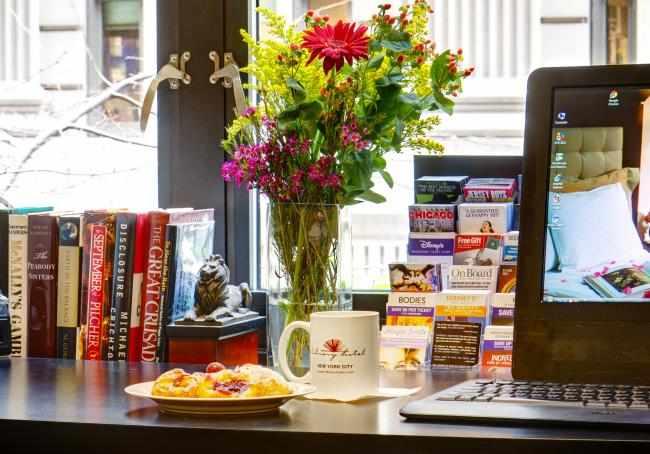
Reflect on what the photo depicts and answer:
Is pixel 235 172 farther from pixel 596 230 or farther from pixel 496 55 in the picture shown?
pixel 496 55

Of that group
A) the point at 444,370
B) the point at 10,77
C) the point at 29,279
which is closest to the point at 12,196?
the point at 10,77

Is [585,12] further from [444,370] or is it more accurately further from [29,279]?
[29,279]

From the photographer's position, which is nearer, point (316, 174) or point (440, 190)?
point (316, 174)

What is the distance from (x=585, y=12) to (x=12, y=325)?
1.24 metres

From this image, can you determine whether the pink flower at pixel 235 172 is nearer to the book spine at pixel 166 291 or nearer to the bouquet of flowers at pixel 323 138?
the bouquet of flowers at pixel 323 138

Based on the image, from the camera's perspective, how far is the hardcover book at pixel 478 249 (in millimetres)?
1821

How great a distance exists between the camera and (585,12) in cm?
215

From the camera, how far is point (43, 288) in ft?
6.51

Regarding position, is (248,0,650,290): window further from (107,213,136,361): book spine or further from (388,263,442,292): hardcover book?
(107,213,136,361): book spine

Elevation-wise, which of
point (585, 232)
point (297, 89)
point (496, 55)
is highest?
point (496, 55)

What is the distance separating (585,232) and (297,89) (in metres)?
0.51

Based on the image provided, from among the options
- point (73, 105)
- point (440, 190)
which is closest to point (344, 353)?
point (440, 190)

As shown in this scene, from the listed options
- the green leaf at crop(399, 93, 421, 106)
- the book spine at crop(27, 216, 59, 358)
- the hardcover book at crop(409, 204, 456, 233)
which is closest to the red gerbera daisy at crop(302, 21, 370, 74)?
the green leaf at crop(399, 93, 421, 106)

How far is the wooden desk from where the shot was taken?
3.74 feet
